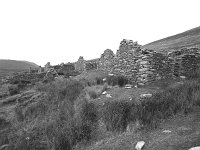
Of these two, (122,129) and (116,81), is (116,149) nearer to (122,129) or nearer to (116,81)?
(122,129)

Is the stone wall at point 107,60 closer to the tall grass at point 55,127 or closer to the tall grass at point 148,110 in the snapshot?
the tall grass at point 55,127

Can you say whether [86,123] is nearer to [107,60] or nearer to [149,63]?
[149,63]

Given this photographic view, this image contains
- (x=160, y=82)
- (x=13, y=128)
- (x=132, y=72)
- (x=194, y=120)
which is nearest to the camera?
(x=194, y=120)

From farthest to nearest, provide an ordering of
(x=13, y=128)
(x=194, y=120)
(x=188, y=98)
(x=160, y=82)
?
(x=160, y=82) → (x=13, y=128) → (x=188, y=98) → (x=194, y=120)

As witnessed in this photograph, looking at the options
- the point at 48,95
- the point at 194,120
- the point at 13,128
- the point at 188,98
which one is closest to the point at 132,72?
the point at 188,98

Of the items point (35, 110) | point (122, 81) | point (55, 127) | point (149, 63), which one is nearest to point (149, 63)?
point (149, 63)

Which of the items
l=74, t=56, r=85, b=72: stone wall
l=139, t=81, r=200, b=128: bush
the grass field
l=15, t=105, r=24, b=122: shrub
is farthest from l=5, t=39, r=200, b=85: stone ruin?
l=74, t=56, r=85, b=72: stone wall

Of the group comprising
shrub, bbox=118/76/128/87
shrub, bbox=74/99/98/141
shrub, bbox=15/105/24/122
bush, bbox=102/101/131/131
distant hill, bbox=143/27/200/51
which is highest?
distant hill, bbox=143/27/200/51

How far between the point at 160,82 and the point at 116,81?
2675 millimetres

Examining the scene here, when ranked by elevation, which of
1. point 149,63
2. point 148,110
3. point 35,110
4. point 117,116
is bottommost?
point 35,110

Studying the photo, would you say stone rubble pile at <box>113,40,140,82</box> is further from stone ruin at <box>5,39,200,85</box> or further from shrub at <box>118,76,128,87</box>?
shrub at <box>118,76,128,87</box>

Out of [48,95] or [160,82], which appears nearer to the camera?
[160,82]

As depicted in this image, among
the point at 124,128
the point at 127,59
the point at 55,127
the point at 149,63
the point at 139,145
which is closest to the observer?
the point at 139,145

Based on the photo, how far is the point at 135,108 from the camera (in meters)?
4.63
